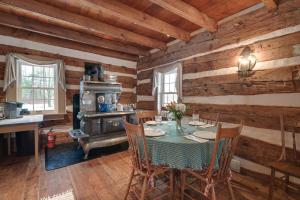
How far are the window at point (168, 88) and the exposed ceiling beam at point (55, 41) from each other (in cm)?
163

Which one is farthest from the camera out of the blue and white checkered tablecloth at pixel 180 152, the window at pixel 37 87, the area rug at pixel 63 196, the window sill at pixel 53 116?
the window sill at pixel 53 116

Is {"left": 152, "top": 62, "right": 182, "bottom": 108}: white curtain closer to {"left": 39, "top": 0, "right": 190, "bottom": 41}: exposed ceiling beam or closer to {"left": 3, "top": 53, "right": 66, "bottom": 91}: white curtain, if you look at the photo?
{"left": 39, "top": 0, "right": 190, "bottom": 41}: exposed ceiling beam

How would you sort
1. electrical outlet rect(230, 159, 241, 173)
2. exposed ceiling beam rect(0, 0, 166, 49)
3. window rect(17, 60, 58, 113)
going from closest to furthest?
exposed ceiling beam rect(0, 0, 166, 49) < electrical outlet rect(230, 159, 241, 173) < window rect(17, 60, 58, 113)

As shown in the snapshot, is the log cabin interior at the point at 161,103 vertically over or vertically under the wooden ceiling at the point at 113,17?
under

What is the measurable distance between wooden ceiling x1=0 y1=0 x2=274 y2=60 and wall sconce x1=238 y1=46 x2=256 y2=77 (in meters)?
0.70

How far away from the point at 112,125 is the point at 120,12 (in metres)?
2.32

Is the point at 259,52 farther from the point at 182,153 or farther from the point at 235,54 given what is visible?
the point at 182,153

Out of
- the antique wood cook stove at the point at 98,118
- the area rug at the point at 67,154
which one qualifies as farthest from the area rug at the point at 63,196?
the antique wood cook stove at the point at 98,118

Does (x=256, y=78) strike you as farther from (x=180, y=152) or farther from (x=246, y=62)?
(x=180, y=152)

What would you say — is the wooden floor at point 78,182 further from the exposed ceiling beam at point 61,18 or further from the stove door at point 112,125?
the exposed ceiling beam at point 61,18

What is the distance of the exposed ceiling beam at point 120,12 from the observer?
2355 millimetres

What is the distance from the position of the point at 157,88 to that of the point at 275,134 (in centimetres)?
291

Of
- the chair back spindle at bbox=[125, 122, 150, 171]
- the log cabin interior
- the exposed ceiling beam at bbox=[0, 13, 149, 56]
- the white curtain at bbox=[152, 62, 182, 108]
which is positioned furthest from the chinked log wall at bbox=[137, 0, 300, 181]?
the exposed ceiling beam at bbox=[0, 13, 149, 56]

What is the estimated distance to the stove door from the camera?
339 centimetres
